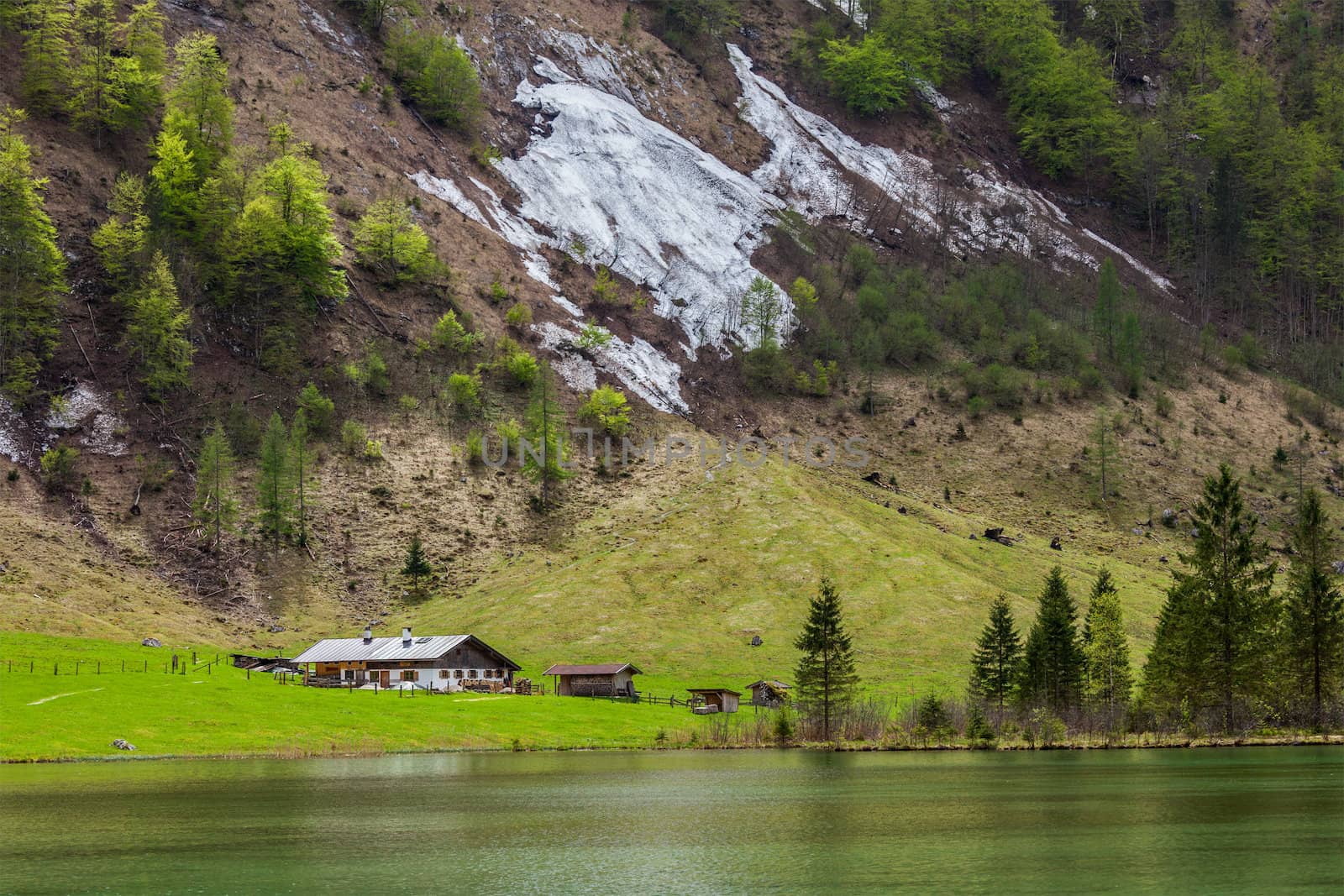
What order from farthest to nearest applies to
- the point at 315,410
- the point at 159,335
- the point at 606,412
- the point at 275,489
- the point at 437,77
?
the point at 437,77 < the point at 606,412 < the point at 315,410 < the point at 159,335 < the point at 275,489

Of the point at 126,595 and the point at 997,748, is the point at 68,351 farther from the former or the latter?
the point at 997,748

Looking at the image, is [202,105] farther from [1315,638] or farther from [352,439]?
[1315,638]

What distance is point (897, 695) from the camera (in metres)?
89.1

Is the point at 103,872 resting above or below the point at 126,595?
below

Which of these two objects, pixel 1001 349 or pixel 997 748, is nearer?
pixel 997 748

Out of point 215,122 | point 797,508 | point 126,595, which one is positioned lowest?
point 126,595

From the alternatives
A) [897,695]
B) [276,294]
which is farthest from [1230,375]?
[276,294]

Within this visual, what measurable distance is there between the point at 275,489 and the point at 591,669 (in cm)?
3638

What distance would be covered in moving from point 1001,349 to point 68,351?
334 feet

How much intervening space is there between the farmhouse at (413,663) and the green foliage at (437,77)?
81.2m

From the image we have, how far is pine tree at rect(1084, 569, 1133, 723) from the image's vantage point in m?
83.9

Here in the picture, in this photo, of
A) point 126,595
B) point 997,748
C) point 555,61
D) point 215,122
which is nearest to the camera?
point 997,748

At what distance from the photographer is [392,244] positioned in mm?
132375

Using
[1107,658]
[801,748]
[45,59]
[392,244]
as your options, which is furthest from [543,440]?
[45,59]
